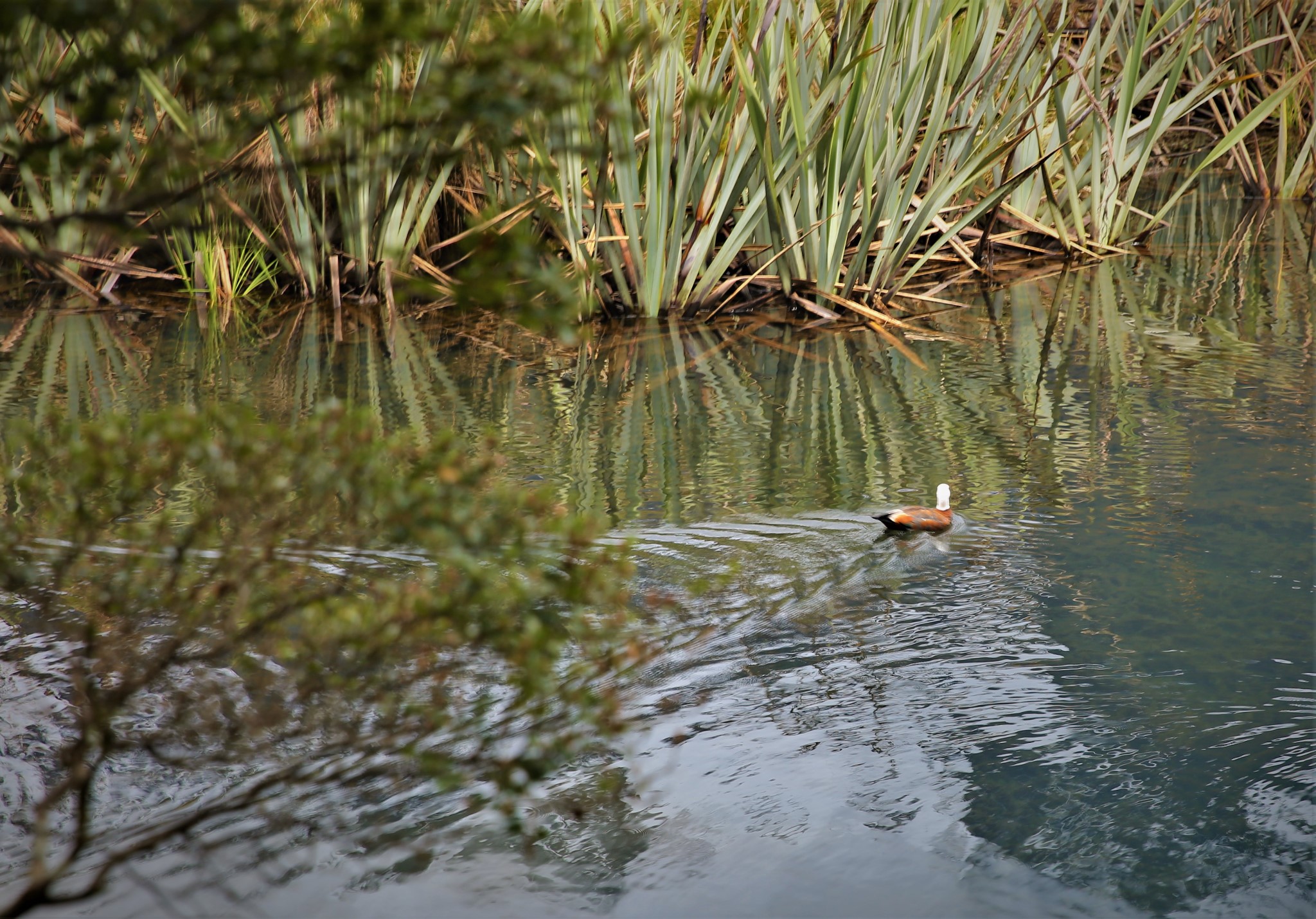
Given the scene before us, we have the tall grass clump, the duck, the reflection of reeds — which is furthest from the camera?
the tall grass clump

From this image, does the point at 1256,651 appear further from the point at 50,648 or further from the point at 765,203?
the point at 765,203

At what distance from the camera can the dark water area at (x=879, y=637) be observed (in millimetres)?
2928

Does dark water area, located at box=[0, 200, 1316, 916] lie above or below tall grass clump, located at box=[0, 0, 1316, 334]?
below

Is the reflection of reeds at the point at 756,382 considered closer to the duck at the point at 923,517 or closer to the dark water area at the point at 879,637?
the dark water area at the point at 879,637

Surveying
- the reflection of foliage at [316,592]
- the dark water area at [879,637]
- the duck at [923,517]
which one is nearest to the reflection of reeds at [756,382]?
the dark water area at [879,637]

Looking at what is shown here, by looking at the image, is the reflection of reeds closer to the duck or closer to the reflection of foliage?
the duck

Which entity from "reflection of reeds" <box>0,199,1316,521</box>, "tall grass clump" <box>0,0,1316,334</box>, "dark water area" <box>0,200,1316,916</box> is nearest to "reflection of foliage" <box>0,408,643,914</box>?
"dark water area" <box>0,200,1316,916</box>

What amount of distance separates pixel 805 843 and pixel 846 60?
641 cm

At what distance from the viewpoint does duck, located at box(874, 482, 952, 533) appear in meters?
4.80

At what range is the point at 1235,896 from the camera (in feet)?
9.31

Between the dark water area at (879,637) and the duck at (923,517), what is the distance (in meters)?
0.07

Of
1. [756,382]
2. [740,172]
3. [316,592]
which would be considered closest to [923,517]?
[756,382]

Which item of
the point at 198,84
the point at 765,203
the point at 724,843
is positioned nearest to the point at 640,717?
the point at 724,843

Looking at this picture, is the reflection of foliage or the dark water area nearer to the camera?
the reflection of foliage
